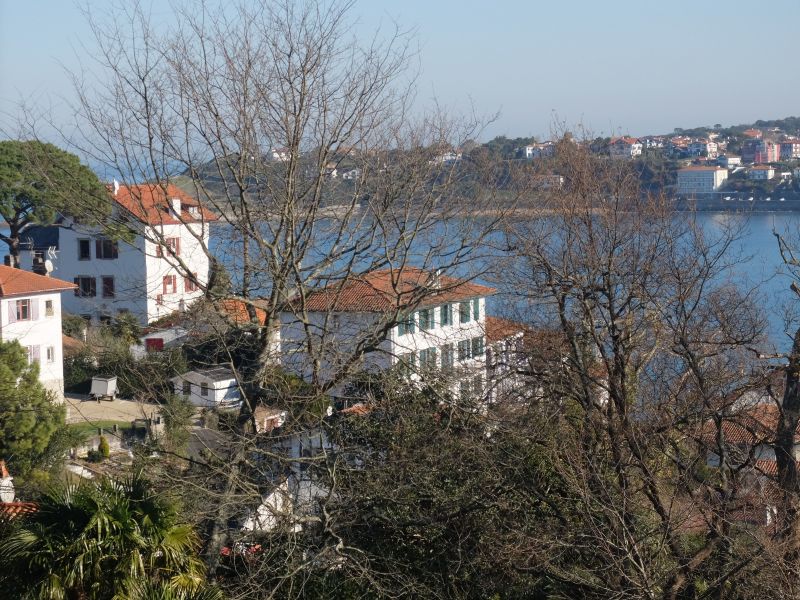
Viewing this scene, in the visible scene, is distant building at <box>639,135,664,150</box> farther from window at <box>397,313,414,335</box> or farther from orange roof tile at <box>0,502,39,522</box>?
orange roof tile at <box>0,502,39,522</box>

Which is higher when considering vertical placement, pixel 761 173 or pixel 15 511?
pixel 761 173

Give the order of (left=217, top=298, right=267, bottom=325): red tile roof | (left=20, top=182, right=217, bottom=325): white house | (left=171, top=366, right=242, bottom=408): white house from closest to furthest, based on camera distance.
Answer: (left=20, top=182, right=217, bottom=325): white house → (left=217, top=298, right=267, bottom=325): red tile roof → (left=171, top=366, right=242, bottom=408): white house

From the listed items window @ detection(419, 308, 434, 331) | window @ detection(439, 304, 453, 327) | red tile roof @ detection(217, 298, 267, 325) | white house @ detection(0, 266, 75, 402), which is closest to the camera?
red tile roof @ detection(217, 298, 267, 325)

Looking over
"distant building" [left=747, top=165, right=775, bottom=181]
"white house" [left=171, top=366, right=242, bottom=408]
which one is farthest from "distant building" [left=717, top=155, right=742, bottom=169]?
"white house" [left=171, top=366, right=242, bottom=408]

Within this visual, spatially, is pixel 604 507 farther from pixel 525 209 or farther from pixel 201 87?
pixel 201 87

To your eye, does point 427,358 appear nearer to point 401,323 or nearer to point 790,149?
point 401,323

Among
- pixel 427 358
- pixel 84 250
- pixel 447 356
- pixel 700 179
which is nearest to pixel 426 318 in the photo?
pixel 427 358

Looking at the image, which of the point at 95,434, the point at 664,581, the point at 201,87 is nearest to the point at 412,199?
the point at 201,87
